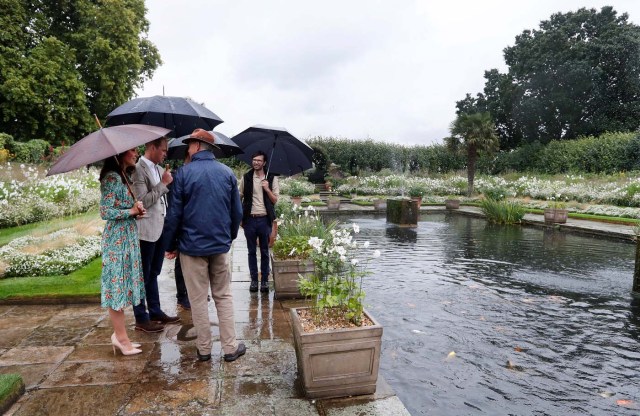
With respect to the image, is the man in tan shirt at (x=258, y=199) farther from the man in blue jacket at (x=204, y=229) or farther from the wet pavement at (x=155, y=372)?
the man in blue jacket at (x=204, y=229)

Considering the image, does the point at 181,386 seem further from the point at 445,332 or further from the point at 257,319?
the point at 445,332

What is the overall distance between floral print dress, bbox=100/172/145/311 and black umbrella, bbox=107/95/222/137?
42.2 inches

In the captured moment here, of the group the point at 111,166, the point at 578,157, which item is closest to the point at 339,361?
the point at 111,166

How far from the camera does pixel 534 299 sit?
6156mm

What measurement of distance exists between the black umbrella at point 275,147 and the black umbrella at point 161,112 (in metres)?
0.46

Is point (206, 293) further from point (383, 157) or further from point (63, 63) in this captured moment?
point (383, 157)

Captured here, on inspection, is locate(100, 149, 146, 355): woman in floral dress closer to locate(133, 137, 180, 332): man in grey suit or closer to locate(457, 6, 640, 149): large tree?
locate(133, 137, 180, 332): man in grey suit

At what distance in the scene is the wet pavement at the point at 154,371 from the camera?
2775 mm

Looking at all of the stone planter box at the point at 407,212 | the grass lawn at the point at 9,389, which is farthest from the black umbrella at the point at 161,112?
the stone planter box at the point at 407,212

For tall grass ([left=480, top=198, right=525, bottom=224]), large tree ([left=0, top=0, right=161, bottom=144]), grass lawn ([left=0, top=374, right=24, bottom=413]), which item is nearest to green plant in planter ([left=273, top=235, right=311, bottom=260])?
grass lawn ([left=0, top=374, right=24, bottom=413])

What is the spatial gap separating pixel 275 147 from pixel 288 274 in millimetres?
1659

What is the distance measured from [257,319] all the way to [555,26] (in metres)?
45.8

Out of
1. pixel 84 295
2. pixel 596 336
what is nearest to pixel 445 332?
pixel 596 336

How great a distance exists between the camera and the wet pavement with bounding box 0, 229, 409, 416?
9.10 ft
